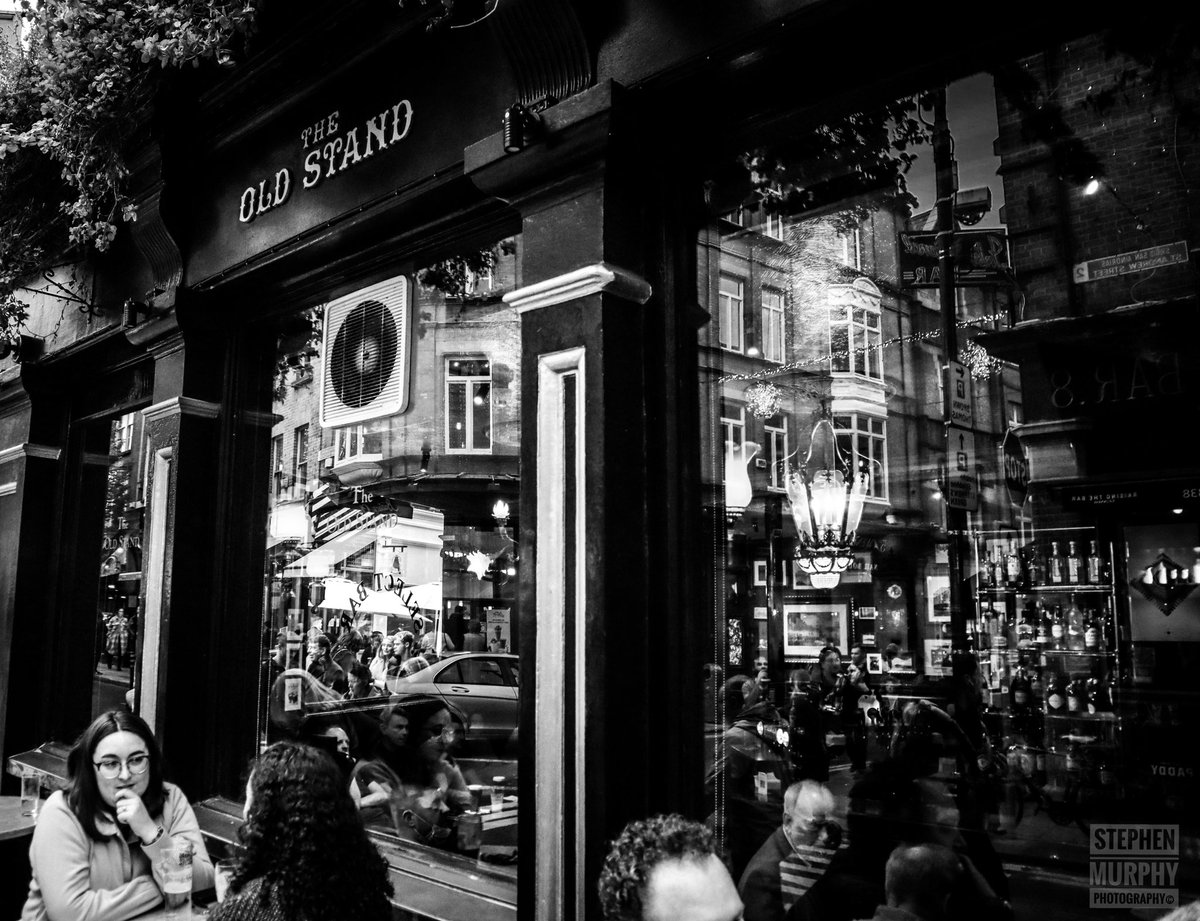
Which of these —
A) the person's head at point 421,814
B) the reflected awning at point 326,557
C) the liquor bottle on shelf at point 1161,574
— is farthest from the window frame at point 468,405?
the liquor bottle on shelf at point 1161,574

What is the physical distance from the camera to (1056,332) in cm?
681

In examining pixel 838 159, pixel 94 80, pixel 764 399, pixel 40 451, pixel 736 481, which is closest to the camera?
pixel 838 159

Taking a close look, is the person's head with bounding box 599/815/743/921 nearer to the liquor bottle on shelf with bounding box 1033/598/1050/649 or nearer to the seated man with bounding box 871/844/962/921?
the seated man with bounding box 871/844/962/921

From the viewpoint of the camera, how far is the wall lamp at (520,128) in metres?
3.44

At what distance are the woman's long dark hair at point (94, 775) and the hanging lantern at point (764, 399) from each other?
121 inches

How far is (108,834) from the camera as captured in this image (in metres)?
3.61

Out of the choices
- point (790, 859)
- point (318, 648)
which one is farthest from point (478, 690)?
point (790, 859)

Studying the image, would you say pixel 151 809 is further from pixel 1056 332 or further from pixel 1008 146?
pixel 1056 332

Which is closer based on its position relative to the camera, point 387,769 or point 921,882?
point 921,882

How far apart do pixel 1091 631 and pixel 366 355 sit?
822 cm

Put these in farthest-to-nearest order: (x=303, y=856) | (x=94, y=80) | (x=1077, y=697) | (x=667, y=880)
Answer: (x=1077, y=697) < (x=94, y=80) < (x=303, y=856) < (x=667, y=880)

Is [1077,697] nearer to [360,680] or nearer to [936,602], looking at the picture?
[936,602]

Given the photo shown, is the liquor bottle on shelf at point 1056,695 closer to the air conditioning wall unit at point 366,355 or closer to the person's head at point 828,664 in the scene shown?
the person's head at point 828,664

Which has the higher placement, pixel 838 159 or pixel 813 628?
pixel 838 159
